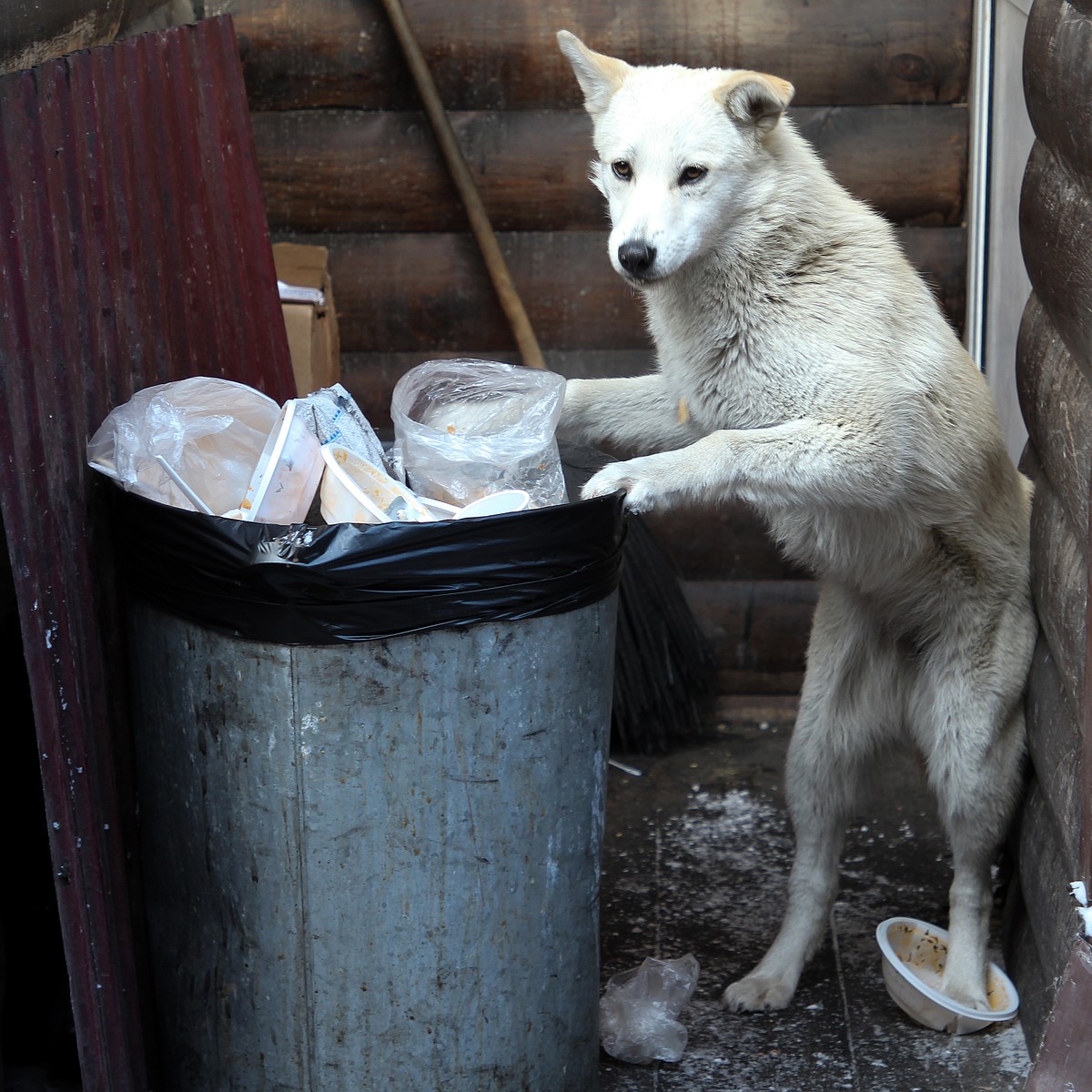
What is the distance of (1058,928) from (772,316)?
136 centimetres

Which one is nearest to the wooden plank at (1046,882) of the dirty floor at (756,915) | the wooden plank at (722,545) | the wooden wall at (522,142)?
the dirty floor at (756,915)

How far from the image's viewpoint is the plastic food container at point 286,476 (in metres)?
2.23

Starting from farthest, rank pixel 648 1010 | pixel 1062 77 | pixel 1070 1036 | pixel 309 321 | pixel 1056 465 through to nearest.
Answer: pixel 309 321, pixel 648 1010, pixel 1056 465, pixel 1062 77, pixel 1070 1036

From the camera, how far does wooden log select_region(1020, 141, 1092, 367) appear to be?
2.41 m

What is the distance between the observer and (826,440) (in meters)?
2.60

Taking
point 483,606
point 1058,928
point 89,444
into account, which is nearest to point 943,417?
Result: point 1058,928

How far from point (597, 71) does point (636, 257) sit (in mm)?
569

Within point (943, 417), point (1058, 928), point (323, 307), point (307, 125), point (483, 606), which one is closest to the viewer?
point (483, 606)

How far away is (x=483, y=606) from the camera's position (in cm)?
212

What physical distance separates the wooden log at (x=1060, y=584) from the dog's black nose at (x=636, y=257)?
1.00m

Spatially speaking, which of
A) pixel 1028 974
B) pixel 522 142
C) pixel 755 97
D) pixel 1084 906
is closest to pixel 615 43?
pixel 522 142

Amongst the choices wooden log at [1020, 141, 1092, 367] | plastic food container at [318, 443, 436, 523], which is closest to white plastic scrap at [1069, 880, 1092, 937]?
wooden log at [1020, 141, 1092, 367]

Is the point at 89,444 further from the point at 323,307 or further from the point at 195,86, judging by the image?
the point at 323,307

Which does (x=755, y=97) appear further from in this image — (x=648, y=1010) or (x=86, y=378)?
(x=648, y=1010)
